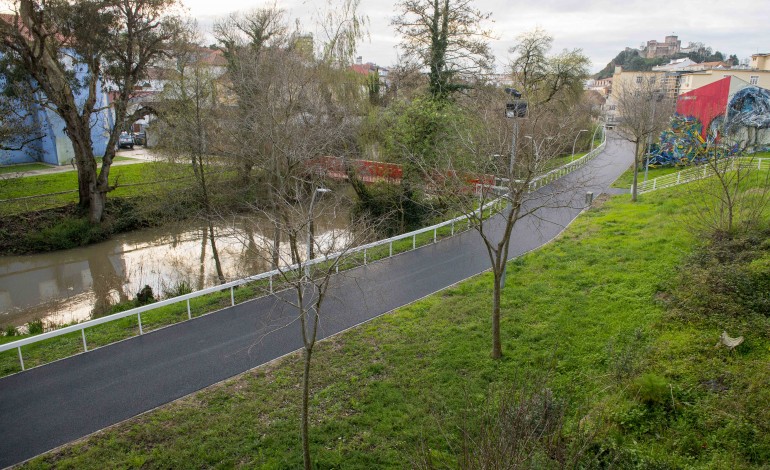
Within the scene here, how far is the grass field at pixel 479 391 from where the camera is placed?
744 centimetres

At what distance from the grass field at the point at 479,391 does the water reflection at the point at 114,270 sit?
6.69 metres

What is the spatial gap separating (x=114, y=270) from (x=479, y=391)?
18.5 metres

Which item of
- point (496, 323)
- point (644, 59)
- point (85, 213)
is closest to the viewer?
point (496, 323)

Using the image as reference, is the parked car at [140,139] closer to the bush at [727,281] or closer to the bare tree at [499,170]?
the bare tree at [499,170]

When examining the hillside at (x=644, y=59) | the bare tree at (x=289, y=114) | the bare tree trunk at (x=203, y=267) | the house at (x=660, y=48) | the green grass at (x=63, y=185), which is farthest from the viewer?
the house at (x=660, y=48)

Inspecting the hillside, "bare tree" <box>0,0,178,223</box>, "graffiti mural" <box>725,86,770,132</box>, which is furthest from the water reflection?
the hillside

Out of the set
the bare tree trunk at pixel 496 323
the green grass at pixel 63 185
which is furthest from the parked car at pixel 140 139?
the bare tree trunk at pixel 496 323

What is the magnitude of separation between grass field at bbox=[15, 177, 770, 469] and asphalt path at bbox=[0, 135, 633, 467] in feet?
1.52

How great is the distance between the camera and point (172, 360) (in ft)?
36.0

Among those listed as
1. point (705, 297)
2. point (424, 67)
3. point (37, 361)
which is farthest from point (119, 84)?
point (705, 297)

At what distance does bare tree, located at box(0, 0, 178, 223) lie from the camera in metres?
20.8

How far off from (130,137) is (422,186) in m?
39.2

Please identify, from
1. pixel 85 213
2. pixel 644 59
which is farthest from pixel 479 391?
pixel 644 59

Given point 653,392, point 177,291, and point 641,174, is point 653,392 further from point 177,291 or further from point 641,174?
point 641,174
